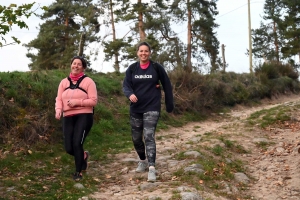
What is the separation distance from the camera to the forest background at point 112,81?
6898mm

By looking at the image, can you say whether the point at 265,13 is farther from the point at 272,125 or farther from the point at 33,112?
the point at 33,112

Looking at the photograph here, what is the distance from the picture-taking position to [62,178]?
5539 millimetres

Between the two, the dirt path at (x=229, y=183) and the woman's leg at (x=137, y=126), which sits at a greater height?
the woman's leg at (x=137, y=126)

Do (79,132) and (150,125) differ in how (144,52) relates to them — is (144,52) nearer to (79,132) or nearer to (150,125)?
(150,125)

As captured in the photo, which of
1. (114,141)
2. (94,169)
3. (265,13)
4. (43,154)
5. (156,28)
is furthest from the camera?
(265,13)

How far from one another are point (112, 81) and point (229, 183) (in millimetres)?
8177

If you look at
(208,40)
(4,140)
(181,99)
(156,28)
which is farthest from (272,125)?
(208,40)

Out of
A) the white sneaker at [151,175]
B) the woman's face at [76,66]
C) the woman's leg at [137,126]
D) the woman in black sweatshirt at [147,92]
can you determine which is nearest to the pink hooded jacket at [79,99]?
the woman's face at [76,66]

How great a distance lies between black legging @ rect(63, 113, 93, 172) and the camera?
210 inches

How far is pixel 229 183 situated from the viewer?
5.46 m

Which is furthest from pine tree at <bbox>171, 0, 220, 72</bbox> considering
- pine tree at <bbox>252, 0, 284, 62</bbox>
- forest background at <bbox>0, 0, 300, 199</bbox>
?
pine tree at <bbox>252, 0, 284, 62</bbox>

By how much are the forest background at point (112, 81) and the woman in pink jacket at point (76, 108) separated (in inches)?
22.2

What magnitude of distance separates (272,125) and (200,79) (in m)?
5.10

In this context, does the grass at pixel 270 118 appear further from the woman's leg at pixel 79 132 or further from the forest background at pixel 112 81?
the woman's leg at pixel 79 132
